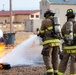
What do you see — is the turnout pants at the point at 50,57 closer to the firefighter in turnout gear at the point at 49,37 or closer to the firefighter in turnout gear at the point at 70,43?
the firefighter in turnout gear at the point at 49,37

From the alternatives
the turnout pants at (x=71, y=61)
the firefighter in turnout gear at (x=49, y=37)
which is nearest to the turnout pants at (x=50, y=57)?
the firefighter in turnout gear at (x=49, y=37)

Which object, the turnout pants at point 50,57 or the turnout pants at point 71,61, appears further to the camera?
the turnout pants at point 50,57

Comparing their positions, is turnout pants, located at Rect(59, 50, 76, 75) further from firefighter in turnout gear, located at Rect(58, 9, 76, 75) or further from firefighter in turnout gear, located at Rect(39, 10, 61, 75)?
firefighter in turnout gear, located at Rect(39, 10, 61, 75)

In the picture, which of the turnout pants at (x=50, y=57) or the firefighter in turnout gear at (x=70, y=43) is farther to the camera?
the turnout pants at (x=50, y=57)

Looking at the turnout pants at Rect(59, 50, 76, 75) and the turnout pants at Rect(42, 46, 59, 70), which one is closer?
the turnout pants at Rect(59, 50, 76, 75)

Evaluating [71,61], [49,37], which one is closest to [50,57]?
[49,37]

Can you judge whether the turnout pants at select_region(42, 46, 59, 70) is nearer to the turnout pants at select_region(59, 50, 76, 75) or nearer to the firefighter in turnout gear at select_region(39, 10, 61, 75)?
the firefighter in turnout gear at select_region(39, 10, 61, 75)

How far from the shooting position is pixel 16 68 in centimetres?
1022

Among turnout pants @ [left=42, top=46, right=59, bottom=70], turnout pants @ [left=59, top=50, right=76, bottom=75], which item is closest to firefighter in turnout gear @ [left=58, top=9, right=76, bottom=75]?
turnout pants @ [left=59, top=50, right=76, bottom=75]

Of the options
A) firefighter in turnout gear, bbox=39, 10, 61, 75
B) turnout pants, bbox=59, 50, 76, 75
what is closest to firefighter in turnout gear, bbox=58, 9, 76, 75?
turnout pants, bbox=59, 50, 76, 75

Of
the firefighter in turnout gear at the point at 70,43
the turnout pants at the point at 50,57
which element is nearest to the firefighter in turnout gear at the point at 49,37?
the turnout pants at the point at 50,57

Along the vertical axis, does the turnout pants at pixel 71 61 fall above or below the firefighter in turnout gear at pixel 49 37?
below

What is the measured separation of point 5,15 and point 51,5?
97.7 ft

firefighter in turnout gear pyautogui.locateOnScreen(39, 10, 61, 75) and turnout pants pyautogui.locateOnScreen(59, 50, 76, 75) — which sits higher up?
firefighter in turnout gear pyautogui.locateOnScreen(39, 10, 61, 75)
